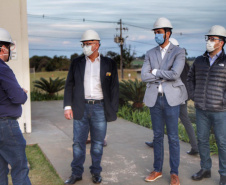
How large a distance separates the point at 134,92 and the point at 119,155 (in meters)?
5.23

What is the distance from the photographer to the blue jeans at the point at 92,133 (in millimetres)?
4309

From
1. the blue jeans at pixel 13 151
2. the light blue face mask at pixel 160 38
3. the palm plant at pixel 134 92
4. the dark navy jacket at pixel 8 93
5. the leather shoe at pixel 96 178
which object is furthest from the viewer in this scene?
the palm plant at pixel 134 92

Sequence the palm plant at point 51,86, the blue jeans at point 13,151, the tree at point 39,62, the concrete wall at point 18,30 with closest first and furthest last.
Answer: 1. the blue jeans at point 13,151
2. the concrete wall at point 18,30
3. the palm plant at point 51,86
4. the tree at point 39,62

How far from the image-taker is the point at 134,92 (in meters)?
10.8

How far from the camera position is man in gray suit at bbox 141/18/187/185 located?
4250 mm

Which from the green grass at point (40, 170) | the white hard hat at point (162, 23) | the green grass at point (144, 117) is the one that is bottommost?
the green grass at point (40, 170)

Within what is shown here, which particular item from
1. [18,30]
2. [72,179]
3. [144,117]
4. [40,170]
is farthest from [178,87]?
[144,117]

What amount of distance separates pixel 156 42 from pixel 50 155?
2776mm

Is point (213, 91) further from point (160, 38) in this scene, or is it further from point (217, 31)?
point (160, 38)

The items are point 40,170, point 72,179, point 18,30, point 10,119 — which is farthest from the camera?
point 18,30

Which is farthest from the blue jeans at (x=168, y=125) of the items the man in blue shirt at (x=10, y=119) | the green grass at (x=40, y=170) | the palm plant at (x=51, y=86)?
the palm plant at (x=51, y=86)

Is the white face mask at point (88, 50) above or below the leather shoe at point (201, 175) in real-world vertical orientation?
above

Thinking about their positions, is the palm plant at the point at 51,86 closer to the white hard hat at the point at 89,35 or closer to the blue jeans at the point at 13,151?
the white hard hat at the point at 89,35

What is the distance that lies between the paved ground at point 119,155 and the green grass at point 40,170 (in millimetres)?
88
